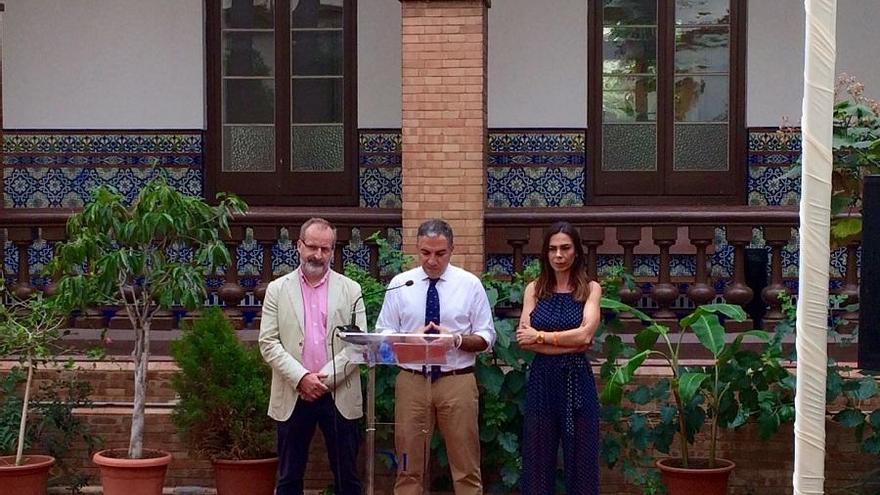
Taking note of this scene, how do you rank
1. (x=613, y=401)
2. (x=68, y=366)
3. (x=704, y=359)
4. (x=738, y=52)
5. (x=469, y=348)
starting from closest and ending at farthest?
(x=469, y=348) < (x=613, y=401) < (x=68, y=366) < (x=704, y=359) < (x=738, y=52)

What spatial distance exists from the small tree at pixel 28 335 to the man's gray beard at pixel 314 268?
1964 mm

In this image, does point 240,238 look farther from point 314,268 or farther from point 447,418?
point 447,418

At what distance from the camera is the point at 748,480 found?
10.3 meters

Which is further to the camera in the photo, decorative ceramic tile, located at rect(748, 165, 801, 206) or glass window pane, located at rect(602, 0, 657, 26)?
glass window pane, located at rect(602, 0, 657, 26)

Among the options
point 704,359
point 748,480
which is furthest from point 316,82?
point 748,480

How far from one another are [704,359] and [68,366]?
14.9 ft

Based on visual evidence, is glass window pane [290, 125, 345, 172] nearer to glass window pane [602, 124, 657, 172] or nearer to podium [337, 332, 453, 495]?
glass window pane [602, 124, 657, 172]

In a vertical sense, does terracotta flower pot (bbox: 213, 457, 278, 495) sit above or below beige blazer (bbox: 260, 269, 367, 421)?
below

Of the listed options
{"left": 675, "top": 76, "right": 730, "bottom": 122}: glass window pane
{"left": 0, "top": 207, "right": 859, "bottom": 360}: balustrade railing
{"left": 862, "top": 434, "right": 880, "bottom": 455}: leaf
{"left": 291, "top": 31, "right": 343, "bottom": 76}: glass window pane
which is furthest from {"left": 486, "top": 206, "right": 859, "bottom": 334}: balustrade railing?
{"left": 291, "top": 31, "right": 343, "bottom": 76}: glass window pane

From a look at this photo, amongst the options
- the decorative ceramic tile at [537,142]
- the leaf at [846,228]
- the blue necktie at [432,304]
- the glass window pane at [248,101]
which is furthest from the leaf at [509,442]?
the glass window pane at [248,101]

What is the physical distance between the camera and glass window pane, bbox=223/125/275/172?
1384 cm

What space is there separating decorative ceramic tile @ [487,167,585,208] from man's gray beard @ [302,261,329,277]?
4619 mm

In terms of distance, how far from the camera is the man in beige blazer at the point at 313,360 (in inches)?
347

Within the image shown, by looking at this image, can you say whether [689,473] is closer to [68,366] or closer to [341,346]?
[341,346]
